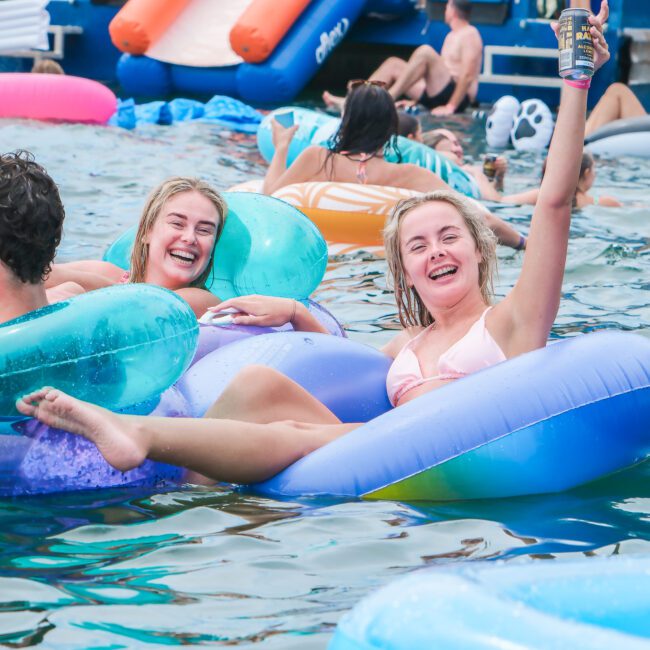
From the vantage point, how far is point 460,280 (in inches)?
132

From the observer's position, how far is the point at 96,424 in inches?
107

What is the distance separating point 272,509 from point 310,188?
11.7ft

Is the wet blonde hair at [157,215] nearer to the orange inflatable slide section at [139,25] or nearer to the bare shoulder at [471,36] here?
the bare shoulder at [471,36]

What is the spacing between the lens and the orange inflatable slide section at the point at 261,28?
12.3m

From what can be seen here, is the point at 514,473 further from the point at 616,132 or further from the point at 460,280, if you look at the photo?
the point at 616,132

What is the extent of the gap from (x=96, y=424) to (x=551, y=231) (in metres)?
1.27

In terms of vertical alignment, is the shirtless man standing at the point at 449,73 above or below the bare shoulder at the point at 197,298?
above

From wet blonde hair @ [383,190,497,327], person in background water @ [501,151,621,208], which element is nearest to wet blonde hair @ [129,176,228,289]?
wet blonde hair @ [383,190,497,327]

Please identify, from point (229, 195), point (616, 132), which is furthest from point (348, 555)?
point (616, 132)

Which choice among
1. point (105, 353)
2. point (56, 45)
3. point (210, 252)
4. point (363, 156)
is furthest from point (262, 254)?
point (56, 45)

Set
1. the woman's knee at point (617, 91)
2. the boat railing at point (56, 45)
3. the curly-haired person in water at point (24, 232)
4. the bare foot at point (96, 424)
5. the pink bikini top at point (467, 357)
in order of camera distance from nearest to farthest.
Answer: the bare foot at point (96, 424) < the curly-haired person in water at point (24, 232) < the pink bikini top at point (467, 357) < the woman's knee at point (617, 91) < the boat railing at point (56, 45)

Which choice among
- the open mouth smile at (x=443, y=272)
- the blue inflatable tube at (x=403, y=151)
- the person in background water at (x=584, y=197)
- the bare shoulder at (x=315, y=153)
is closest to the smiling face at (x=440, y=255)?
the open mouth smile at (x=443, y=272)

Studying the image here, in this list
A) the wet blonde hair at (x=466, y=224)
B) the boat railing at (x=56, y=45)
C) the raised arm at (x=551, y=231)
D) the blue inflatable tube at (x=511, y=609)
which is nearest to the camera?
the blue inflatable tube at (x=511, y=609)

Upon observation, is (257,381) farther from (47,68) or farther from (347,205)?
(47,68)
